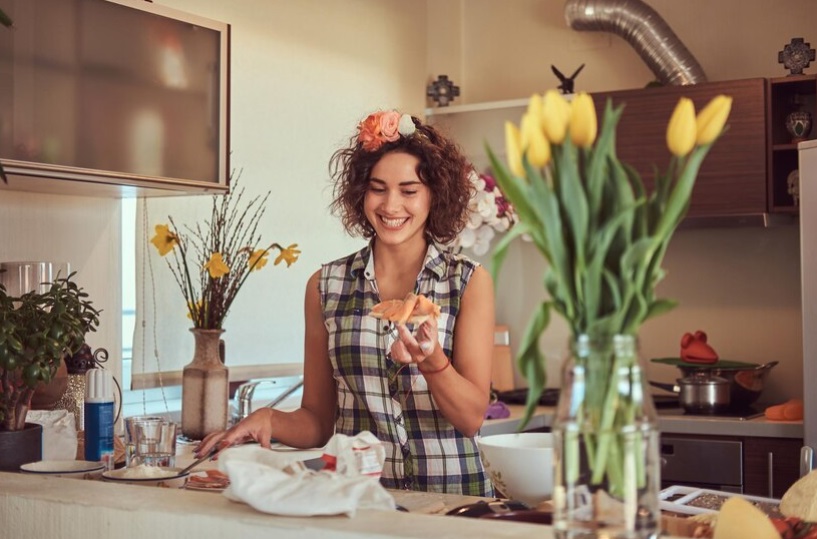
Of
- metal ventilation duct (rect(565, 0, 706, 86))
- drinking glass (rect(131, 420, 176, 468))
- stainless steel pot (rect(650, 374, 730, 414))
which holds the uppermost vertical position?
metal ventilation duct (rect(565, 0, 706, 86))

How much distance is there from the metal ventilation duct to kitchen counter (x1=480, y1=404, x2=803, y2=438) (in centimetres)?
129

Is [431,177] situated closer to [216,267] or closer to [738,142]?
[216,267]

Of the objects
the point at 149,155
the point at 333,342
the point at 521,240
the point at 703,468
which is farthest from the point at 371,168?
the point at 521,240

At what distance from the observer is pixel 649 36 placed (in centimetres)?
422

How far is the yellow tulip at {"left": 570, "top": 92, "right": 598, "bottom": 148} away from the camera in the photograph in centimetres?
93

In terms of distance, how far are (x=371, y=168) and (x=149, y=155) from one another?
855 mm

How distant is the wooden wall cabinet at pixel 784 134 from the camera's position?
12.9 feet

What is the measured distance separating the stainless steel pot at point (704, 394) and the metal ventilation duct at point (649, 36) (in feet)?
3.74

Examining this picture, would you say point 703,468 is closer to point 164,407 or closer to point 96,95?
point 164,407

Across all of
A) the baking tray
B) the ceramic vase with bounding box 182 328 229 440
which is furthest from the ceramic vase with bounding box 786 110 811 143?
the baking tray

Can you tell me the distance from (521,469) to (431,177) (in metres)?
0.89

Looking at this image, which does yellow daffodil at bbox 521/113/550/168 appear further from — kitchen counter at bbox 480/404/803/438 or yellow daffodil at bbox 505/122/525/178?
kitchen counter at bbox 480/404/803/438

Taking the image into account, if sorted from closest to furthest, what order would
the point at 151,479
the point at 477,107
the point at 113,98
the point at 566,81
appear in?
the point at 151,479
the point at 113,98
the point at 566,81
the point at 477,107

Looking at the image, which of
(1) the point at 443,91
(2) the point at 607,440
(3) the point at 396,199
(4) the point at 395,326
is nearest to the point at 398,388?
(4) the point at 395,326
